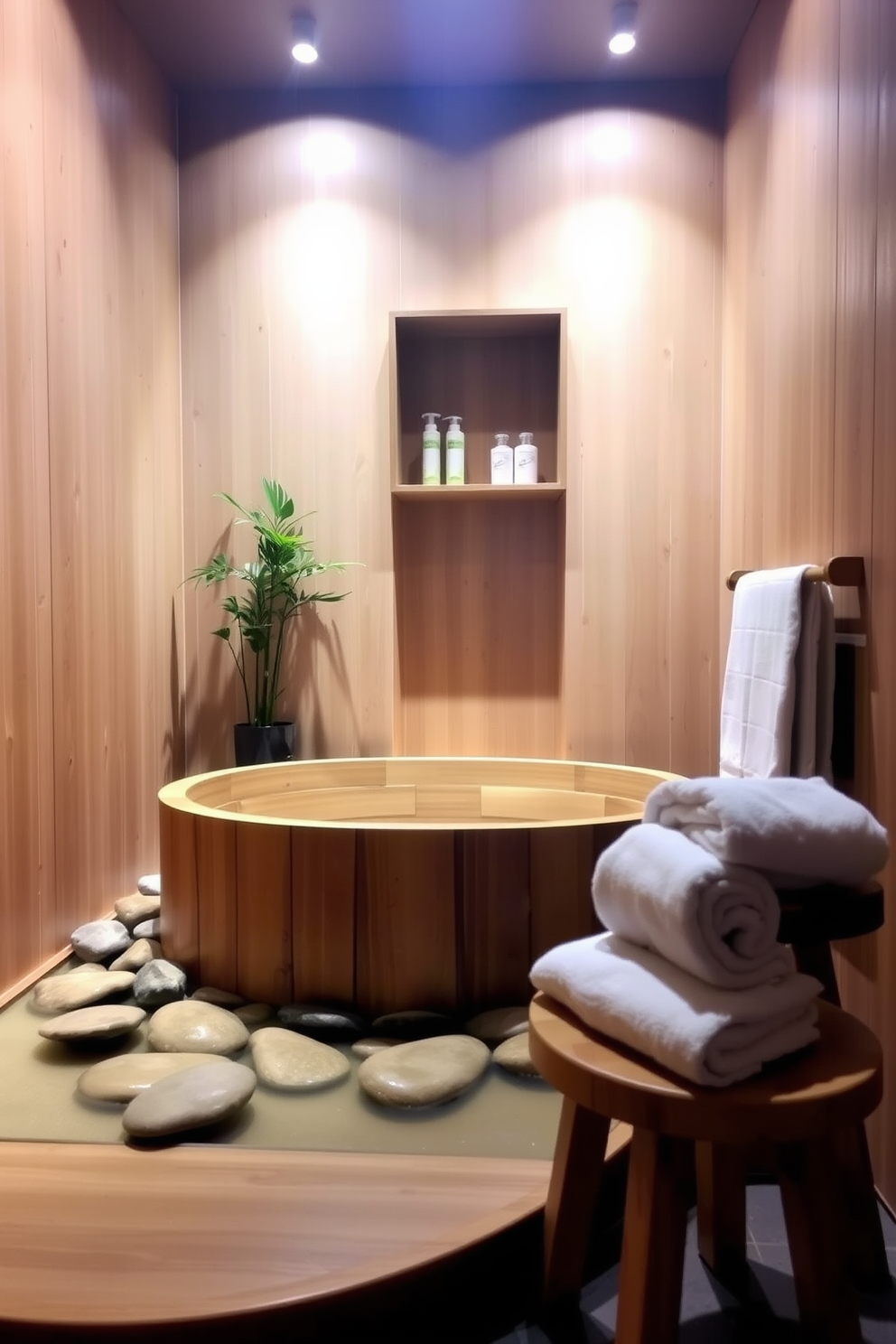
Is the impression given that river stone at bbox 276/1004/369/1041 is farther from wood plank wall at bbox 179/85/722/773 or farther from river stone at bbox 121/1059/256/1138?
wood plank wall at bbox 179/85/722/773

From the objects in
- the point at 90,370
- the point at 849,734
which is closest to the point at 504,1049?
the point at 849,734

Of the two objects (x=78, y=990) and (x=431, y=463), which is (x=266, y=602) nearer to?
(x=431, y=463)

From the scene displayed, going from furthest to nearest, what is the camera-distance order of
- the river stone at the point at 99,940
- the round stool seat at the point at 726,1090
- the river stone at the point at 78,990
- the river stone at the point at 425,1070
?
the river stone at the point at 99,940
the river stone at the point at 78,990
the river stone at the point at 425,1070
the round stool seat at the point at 726,1090

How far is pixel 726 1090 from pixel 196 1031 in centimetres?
106

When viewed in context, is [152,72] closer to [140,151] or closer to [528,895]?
[140,151]

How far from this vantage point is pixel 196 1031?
1.48 meters

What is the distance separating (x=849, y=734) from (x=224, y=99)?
2.83 meters

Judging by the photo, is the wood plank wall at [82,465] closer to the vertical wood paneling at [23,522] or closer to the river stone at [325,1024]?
the vertical wood paneling at [23,522]

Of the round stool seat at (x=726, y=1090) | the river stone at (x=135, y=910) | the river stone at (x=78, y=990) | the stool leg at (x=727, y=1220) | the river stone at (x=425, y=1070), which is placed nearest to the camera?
the round stool seat at (x=726, y=1090)

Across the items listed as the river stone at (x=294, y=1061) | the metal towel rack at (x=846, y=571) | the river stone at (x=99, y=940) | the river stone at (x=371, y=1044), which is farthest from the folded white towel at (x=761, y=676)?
the river stone at (x=99, y=940)

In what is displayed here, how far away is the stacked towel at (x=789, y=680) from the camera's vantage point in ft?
4.92

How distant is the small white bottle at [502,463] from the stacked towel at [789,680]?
3.58 ft

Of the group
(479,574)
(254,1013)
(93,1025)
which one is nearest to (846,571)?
(254,1013)

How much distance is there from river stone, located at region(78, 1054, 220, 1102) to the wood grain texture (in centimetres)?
12
